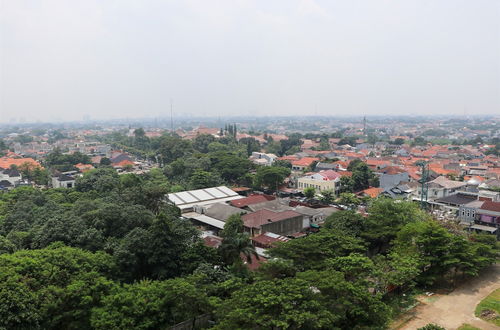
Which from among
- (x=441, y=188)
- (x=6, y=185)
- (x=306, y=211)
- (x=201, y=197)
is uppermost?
(x=441, y=188)

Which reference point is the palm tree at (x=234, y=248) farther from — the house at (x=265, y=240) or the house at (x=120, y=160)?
the house at (x=120, y=160)

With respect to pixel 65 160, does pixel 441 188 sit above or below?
above

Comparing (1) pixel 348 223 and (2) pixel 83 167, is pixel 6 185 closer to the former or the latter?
(2) pixel 83 167

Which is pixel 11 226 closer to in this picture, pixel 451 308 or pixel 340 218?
pixel 340 218

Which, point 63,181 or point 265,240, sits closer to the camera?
point 265,240

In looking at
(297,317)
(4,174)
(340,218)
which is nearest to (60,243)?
(297,317)

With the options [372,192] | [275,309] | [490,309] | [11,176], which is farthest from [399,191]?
[11,176]

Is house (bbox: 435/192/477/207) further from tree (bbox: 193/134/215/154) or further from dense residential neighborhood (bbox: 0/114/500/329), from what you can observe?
tree (bbox: 193/134/215/154)

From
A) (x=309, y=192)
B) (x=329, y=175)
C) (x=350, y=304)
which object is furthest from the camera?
(x=329, y=175)
